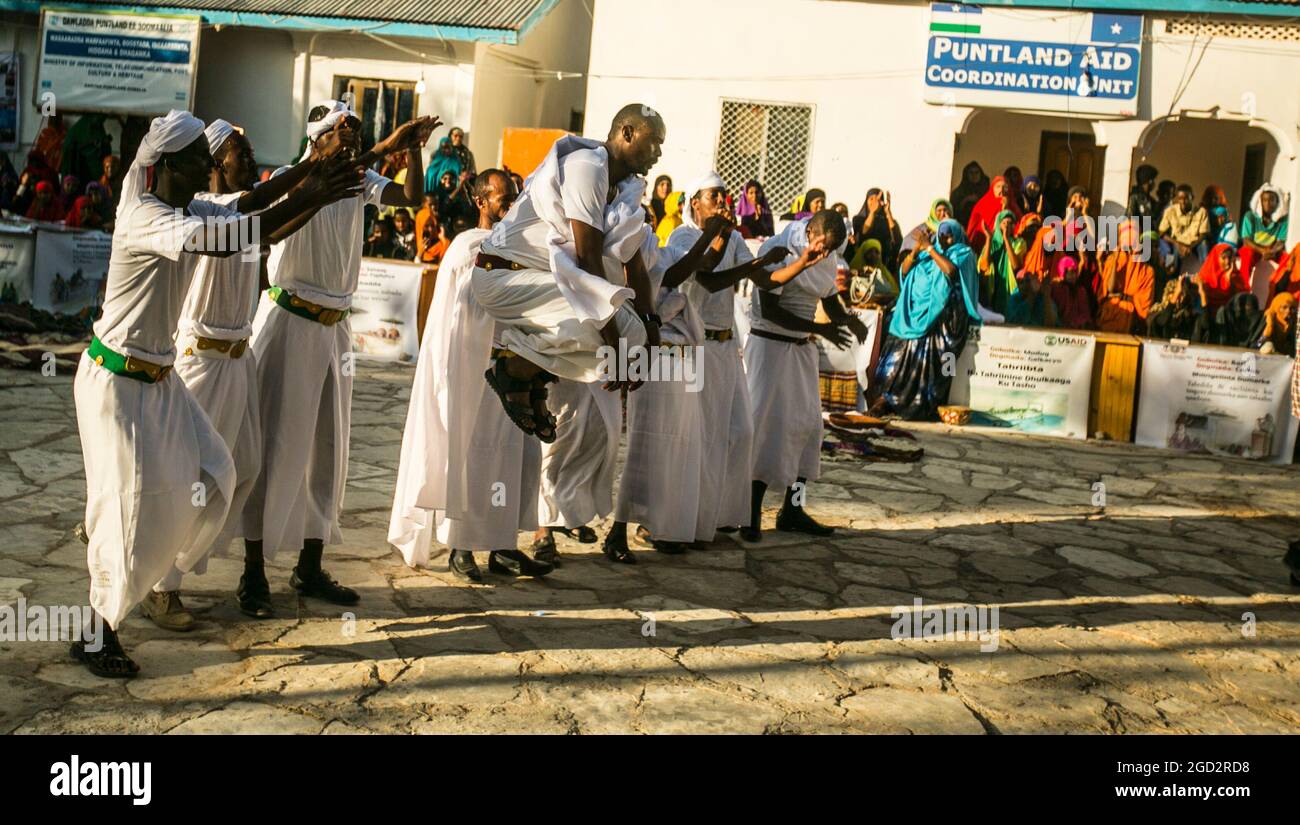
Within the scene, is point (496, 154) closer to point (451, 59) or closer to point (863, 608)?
point (451, 59)

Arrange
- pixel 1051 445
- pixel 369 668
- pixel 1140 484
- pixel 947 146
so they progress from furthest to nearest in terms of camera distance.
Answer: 1. pixel 947 146
2. pixel 1051 445
3. pixel 1140 484
4. pixel 369 668

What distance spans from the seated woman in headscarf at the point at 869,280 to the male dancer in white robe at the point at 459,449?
750 cm

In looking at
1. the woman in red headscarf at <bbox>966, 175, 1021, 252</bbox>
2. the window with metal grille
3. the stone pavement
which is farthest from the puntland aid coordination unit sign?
the stone pavement

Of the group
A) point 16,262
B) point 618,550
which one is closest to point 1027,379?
point 618,550

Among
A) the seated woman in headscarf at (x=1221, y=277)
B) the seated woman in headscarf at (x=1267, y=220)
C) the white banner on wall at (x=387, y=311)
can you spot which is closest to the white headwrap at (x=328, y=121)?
the white banner on wall at (x=387, y=311)

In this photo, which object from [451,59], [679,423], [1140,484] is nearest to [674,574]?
[679,423]

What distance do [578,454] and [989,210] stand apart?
10737 mm

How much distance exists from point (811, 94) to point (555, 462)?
1178cm

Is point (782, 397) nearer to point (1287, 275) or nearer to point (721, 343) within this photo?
point (721, 343)

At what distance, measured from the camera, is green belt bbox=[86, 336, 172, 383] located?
15.6 feet

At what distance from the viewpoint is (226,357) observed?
5.46 meters

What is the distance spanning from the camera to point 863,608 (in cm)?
647

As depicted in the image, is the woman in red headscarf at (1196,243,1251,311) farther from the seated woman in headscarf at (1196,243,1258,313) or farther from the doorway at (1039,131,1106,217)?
the doorway at (1039,131,1106,217)

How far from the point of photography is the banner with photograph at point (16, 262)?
15.7m
